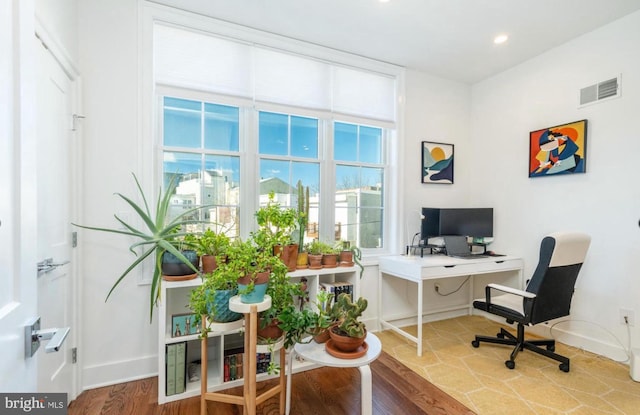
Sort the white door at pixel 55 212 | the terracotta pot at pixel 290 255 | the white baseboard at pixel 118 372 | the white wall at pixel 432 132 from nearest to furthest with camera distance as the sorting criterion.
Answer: the white door at pixel 55 212 < the white baseboard at pixel 118 372 < the terracotta pot at pixel 290 255 < the white wall at pixel 432 132

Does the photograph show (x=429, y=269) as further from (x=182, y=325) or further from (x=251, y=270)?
(x=182, y=325)

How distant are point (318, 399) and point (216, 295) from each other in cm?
110

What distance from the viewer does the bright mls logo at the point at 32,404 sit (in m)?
0.63

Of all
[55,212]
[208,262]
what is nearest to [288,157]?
[208,262]

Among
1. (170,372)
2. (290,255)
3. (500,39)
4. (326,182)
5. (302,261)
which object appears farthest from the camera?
(326,182)

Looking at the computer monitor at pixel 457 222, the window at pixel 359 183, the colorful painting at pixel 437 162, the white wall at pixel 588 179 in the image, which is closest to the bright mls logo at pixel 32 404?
the window at pixel 359 183

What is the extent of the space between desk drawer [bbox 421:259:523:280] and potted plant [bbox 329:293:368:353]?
1.39m

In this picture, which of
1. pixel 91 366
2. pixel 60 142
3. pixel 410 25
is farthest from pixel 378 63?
pixel 91 366

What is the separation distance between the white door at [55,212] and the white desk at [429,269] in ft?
8.27

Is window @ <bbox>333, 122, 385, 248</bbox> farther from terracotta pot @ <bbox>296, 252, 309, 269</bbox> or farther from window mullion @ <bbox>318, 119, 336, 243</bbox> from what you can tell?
terracotta pot @ <bbox>296, 252, 309, 269</bbox>

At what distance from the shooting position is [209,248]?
206cm

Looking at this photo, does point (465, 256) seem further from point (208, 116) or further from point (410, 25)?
point (208, 116)

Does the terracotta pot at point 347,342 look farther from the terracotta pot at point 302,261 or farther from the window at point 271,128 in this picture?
the window at point 271,128

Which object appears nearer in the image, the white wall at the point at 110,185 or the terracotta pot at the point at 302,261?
the white wall at the point at 110,185
